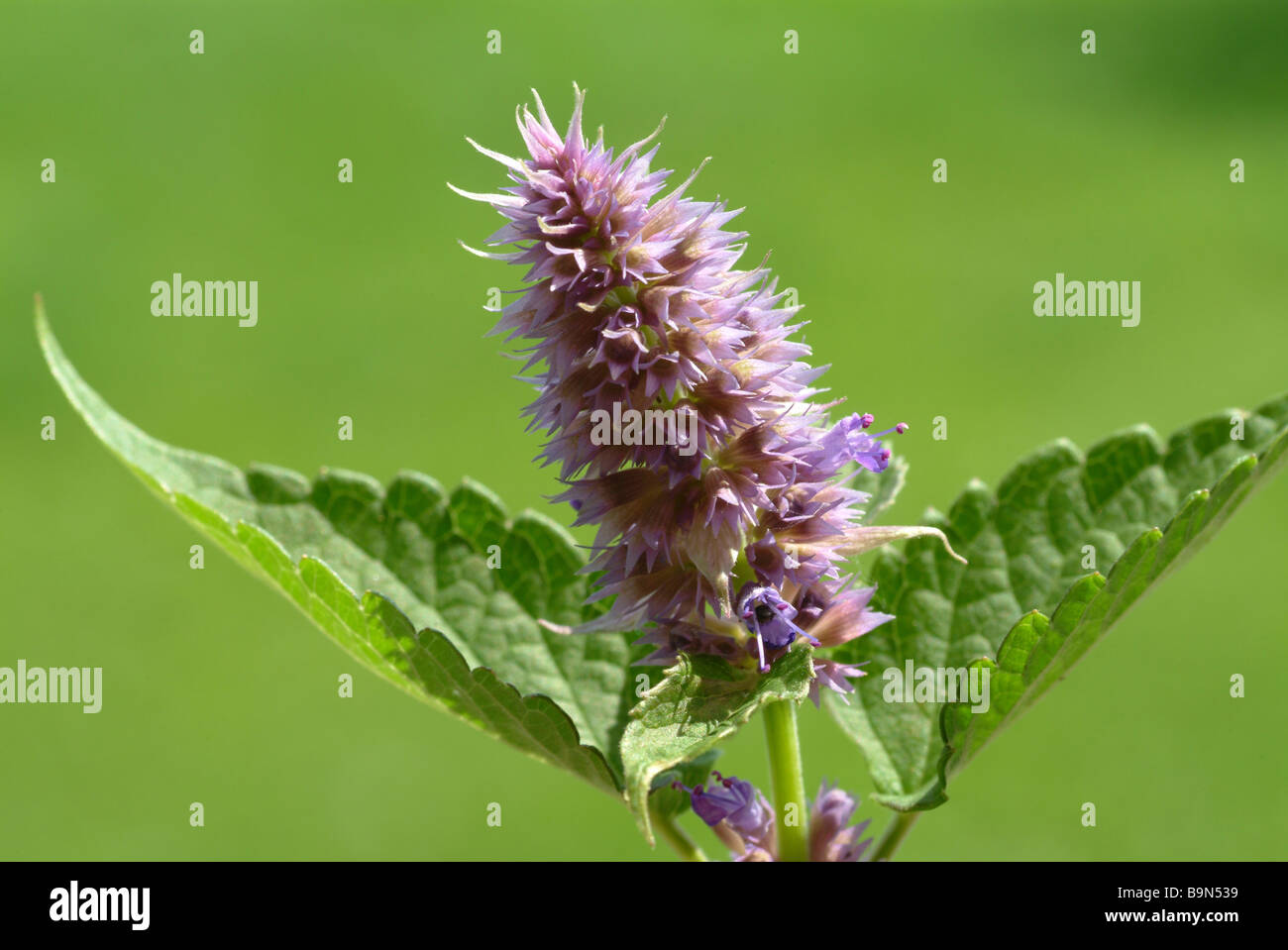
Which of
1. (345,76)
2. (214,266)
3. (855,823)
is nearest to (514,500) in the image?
(214,266)

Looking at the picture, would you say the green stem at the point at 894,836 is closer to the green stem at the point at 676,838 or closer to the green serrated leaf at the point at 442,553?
the green stem at the point at 676,838

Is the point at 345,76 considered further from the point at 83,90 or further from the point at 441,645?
the point at 441,645

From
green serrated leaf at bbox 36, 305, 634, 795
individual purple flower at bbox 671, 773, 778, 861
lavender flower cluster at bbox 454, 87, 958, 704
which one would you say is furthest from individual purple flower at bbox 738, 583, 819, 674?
green serrated leaf at bbox 36, 305, 634, 795

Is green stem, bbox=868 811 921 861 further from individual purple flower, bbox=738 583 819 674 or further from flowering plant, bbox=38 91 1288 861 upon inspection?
individual purple flower, bbox=738 583 819 674

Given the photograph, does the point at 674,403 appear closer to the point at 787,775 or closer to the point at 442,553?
the point at 787,775

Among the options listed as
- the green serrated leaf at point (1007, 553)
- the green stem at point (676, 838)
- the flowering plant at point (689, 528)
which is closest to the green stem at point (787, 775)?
the flowering plant at point (689, 528)

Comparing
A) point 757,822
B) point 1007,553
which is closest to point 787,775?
point 757,822
